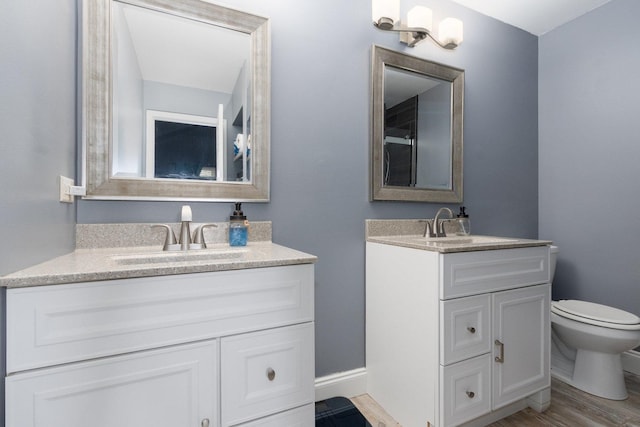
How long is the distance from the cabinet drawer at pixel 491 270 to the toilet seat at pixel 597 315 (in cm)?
34

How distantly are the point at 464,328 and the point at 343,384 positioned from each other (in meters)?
0.70

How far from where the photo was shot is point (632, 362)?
6.15ft

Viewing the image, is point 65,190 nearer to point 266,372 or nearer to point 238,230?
point 238,230

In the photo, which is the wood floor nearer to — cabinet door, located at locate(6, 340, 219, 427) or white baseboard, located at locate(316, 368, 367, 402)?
white baseboard, located at locate(316, 368, 367, 402)

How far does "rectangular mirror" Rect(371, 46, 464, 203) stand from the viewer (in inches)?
67.0

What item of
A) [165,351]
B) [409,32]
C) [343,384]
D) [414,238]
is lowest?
[343,384]

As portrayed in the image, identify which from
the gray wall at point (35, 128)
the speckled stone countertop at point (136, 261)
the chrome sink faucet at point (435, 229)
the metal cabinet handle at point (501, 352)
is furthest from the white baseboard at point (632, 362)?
the gray wall at point (35, 128)

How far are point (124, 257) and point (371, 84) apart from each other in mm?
1430

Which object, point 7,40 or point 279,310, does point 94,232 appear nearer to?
point 7,40

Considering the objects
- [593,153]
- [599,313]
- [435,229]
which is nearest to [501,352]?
[435,229]

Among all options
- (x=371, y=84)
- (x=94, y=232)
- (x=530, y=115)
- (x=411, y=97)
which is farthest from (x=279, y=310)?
(x=530, y=115)

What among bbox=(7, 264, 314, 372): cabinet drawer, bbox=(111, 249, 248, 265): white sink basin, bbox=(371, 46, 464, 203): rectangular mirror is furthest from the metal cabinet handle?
bbox=(111, 249, 248, 265): white sink basin

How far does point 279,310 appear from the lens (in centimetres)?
95

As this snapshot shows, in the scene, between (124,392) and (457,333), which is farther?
(457,333)
